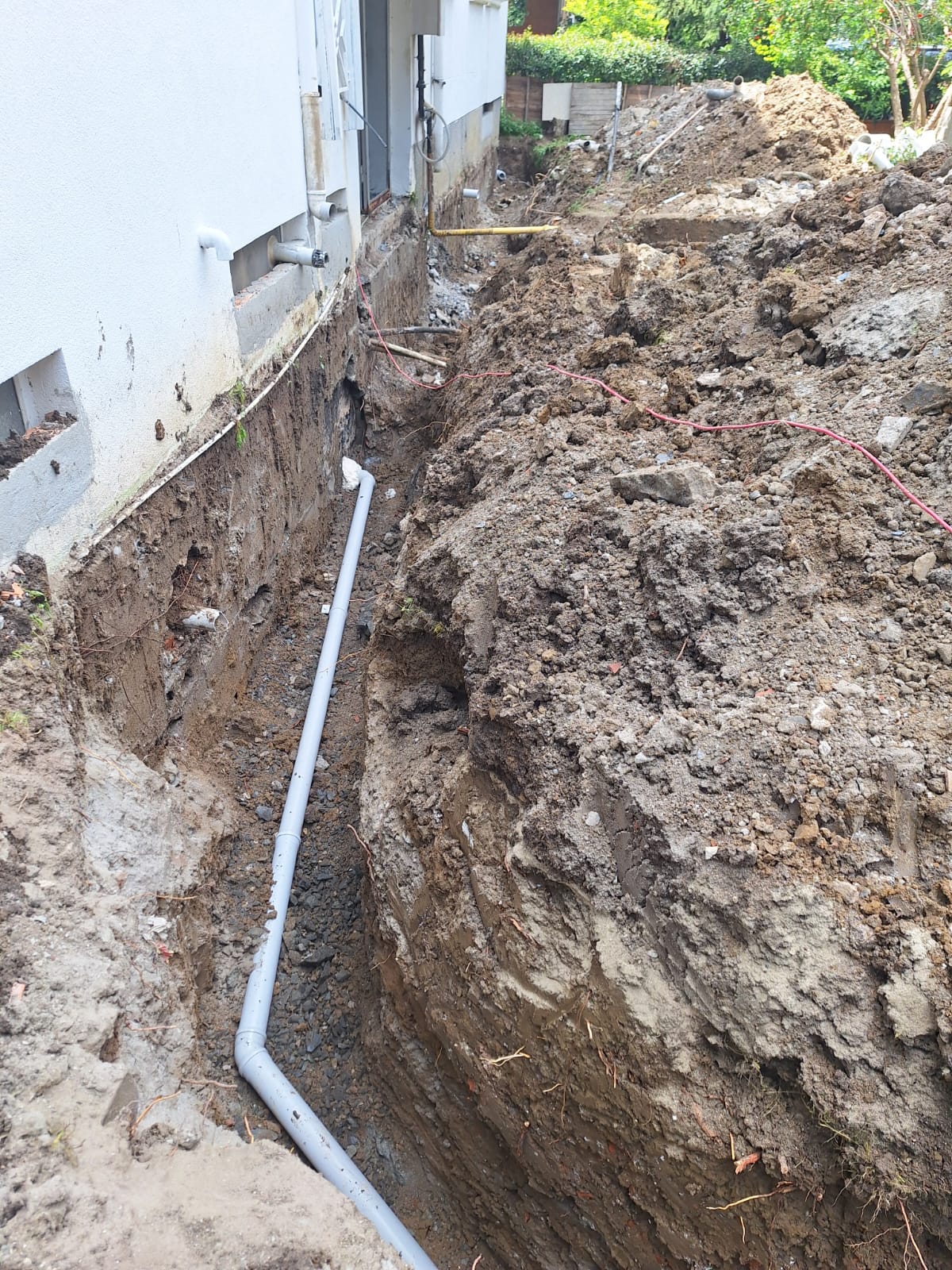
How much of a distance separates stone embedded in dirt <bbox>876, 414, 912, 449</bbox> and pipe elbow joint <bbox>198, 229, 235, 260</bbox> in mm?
3822

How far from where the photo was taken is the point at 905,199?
530 cm

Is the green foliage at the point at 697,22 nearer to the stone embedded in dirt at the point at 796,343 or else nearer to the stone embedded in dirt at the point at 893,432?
the stone embedded in dirt at the point at 796,343

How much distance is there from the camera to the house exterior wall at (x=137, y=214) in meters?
3.05

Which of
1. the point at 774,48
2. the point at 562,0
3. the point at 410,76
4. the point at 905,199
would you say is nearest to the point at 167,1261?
the point at 905,199

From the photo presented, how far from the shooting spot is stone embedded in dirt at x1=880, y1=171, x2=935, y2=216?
521 centimetres

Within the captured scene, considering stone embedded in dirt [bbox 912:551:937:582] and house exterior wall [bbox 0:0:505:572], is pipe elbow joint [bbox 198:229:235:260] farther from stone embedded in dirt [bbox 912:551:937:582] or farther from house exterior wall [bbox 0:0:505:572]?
stone embedded in dirt [bbox 912:551:937:582]

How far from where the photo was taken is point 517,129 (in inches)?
815

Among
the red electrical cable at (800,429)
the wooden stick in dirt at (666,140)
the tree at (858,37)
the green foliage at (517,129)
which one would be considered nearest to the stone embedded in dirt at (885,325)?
the red electrical cable at (800,429)

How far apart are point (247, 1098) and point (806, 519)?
376cm

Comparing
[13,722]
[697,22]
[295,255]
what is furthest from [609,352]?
[697,22]

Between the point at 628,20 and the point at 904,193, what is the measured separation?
2362 centimetres

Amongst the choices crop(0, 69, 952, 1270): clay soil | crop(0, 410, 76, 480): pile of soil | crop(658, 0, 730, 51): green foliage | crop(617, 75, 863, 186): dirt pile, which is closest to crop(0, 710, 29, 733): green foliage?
crop(0, 69, 952, 1270): clay soil

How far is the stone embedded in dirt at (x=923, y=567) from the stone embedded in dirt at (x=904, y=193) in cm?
360

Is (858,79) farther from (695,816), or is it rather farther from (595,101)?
(695,816)
